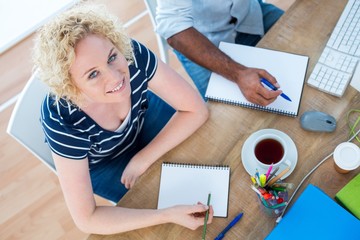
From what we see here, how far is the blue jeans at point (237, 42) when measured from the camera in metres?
1.37

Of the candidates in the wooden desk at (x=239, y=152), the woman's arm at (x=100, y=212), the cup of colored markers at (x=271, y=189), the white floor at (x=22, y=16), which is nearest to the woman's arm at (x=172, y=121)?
the wooden desk at (x=239, y=152)

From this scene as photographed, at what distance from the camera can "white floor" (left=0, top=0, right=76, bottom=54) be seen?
2259 mm

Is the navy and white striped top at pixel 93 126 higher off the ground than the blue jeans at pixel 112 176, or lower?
higher

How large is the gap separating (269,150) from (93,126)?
0.46 meters

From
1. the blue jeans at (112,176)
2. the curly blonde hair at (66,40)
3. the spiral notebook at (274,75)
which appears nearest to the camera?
the curly blonde hair at (66,40)

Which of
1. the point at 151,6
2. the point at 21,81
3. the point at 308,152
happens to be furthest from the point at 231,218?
the point at 21,81

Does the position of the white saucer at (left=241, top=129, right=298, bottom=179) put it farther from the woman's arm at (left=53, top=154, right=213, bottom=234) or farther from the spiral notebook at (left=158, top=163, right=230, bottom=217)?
the woman's arm at (left=53, top=154, right=213, bottom=234)

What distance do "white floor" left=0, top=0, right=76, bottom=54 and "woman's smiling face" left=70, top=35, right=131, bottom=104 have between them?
5.11 ft

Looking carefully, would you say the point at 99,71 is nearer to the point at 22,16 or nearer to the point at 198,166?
the point at 198,166

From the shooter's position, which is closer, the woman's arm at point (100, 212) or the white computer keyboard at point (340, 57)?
the woman's arm at point (100, 212)

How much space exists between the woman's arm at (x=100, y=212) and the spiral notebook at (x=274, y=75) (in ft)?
1.06

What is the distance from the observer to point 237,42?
145cm

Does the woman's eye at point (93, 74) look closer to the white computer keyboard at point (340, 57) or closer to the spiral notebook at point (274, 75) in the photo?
the spiral notebook at point (274, 75)

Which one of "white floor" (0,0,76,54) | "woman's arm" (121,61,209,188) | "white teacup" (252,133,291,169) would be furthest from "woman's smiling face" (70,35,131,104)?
"white floor" (0,0,76,54)
